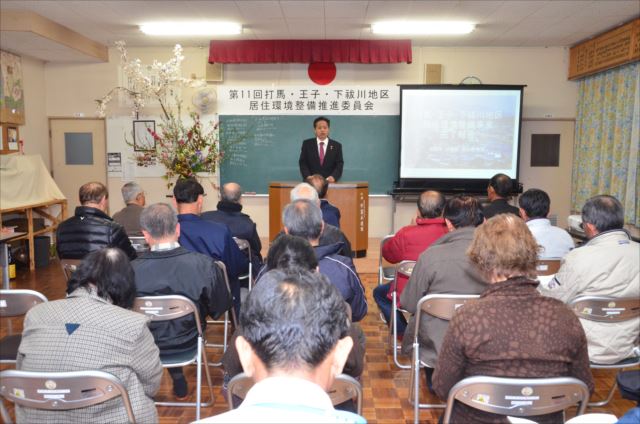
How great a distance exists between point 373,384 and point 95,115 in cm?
627

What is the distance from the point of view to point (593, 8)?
5.45m

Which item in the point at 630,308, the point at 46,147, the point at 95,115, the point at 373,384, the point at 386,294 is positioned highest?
the point at 95,115

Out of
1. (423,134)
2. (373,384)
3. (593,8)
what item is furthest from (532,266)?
(423,134)

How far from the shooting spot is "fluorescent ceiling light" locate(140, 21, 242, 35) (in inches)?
246

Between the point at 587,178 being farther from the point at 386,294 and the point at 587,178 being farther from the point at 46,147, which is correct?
the point at 46,147

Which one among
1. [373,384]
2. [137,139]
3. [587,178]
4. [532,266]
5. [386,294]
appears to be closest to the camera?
[532,266]

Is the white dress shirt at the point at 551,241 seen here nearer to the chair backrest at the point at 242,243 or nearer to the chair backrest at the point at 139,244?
the chair backrest at the point at 242,243

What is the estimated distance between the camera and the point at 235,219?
13.1 feet

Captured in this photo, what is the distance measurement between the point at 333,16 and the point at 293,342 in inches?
218

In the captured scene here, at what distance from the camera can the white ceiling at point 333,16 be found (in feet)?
17.6

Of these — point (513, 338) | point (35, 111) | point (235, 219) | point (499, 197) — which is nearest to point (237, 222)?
point (235, 219)

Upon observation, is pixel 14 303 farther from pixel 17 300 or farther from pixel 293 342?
pixel 293 342

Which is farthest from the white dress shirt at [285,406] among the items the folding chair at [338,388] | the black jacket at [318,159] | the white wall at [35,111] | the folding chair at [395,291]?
the white wall at [35,111]

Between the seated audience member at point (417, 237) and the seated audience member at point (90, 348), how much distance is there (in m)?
1.93
